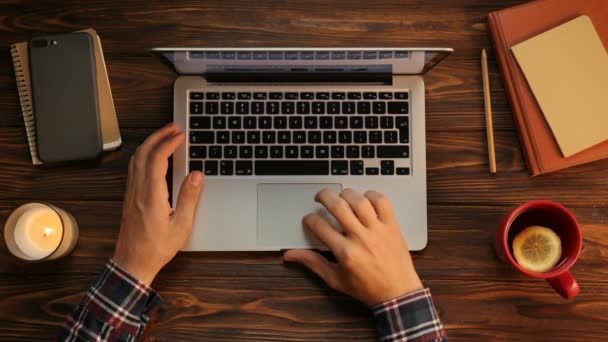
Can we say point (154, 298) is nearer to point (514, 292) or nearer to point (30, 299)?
point (30, 299)

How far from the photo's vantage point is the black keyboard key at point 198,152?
0.85 meters

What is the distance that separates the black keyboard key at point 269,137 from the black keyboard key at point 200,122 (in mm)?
97

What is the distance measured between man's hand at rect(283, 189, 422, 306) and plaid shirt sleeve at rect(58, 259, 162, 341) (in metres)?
0.31

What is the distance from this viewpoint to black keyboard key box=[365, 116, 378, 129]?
33.5 inches

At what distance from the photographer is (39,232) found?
0.84 m

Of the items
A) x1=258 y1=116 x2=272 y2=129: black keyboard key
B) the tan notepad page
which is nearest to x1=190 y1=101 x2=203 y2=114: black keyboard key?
x1=258 y1=116 x2=272 y2=129: black keyboard key

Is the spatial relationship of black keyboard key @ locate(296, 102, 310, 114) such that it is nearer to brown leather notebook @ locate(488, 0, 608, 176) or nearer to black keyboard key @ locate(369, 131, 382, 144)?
black keyboard key @ locate(369, 131, 382, 144)

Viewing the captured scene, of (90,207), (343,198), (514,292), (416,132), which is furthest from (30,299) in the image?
(514,292)

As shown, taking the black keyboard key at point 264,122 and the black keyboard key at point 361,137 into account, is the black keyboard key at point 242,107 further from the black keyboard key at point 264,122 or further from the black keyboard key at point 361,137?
the black keyboard key at point 361,137

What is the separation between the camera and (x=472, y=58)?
0.91 m

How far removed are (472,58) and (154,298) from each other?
705 mm

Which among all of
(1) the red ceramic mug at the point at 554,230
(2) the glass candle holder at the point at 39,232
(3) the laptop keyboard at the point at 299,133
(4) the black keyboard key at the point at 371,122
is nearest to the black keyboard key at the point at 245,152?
(3) the laptop keyboard at the point at 299,133

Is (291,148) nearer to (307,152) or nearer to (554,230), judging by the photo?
(307,152)

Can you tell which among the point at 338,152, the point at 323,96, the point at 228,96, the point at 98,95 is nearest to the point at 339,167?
the point at 338,152
